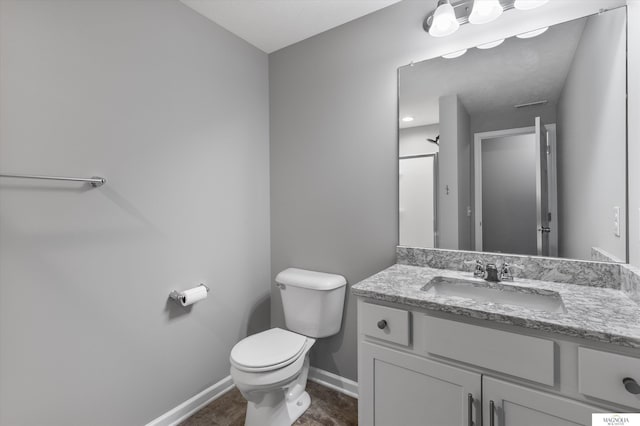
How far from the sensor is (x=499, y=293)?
1322 millimetres

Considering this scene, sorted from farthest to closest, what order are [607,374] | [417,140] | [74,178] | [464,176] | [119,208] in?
[417,140] → [464,176] → [119,208] → [74,178] → [607,374]

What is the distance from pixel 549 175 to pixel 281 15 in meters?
1.68

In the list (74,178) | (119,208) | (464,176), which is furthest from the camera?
(464,176)

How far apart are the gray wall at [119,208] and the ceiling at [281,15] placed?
9 cm

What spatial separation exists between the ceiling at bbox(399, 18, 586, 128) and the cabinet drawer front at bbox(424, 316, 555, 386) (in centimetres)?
105

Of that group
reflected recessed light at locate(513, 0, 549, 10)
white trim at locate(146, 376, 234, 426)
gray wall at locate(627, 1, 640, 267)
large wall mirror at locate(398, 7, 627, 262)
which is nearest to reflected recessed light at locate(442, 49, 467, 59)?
large wall mirror at locate(398, 7, 627, 262)

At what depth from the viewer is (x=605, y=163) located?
125cm

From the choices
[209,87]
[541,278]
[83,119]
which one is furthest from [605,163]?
[83,119]

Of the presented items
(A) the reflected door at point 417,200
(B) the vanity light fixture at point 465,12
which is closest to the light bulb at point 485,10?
(B) the vanity light fixture at point 465,12

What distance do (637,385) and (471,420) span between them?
0.46 metres

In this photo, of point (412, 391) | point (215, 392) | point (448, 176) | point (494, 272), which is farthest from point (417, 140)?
point (215, 392)

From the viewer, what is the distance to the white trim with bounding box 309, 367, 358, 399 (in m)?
1.94

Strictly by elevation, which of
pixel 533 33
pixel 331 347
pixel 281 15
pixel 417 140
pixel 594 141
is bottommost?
pixel 331 347

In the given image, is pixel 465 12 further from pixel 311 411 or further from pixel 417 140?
pixel 311 411
